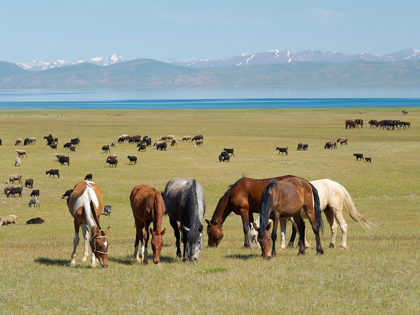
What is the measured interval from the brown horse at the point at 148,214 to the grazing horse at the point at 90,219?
1.08 m

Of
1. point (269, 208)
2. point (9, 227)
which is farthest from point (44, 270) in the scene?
point (9, 227)

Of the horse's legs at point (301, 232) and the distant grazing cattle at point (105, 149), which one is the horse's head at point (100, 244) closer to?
the horse's legs at point (301, 232)

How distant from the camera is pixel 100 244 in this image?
14.7 metres

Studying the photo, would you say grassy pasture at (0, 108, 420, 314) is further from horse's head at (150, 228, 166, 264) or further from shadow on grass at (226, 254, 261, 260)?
horse's head at (150, 228, 166, 264)

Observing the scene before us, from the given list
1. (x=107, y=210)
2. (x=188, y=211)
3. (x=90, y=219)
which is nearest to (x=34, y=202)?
(x=107, y=210)

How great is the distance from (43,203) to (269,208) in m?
24.0

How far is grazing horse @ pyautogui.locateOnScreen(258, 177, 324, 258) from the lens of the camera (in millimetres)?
15281

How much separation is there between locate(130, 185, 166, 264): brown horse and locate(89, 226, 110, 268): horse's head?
108 cm

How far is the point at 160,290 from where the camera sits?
12344 millimetres

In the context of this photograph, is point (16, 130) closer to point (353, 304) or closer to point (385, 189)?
point (385, 189)

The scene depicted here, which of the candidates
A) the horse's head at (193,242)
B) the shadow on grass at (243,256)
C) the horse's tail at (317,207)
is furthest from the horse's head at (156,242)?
the horse's tail at (317,207)

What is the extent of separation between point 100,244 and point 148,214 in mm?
1628

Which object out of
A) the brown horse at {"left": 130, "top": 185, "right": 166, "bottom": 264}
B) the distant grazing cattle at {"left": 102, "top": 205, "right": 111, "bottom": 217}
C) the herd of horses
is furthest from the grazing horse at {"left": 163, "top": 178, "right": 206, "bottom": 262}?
the distant grazing cattle at {"left": 102, "top": 205, "right": 111, "bottom": 217}

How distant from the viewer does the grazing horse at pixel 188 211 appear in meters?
15.5
